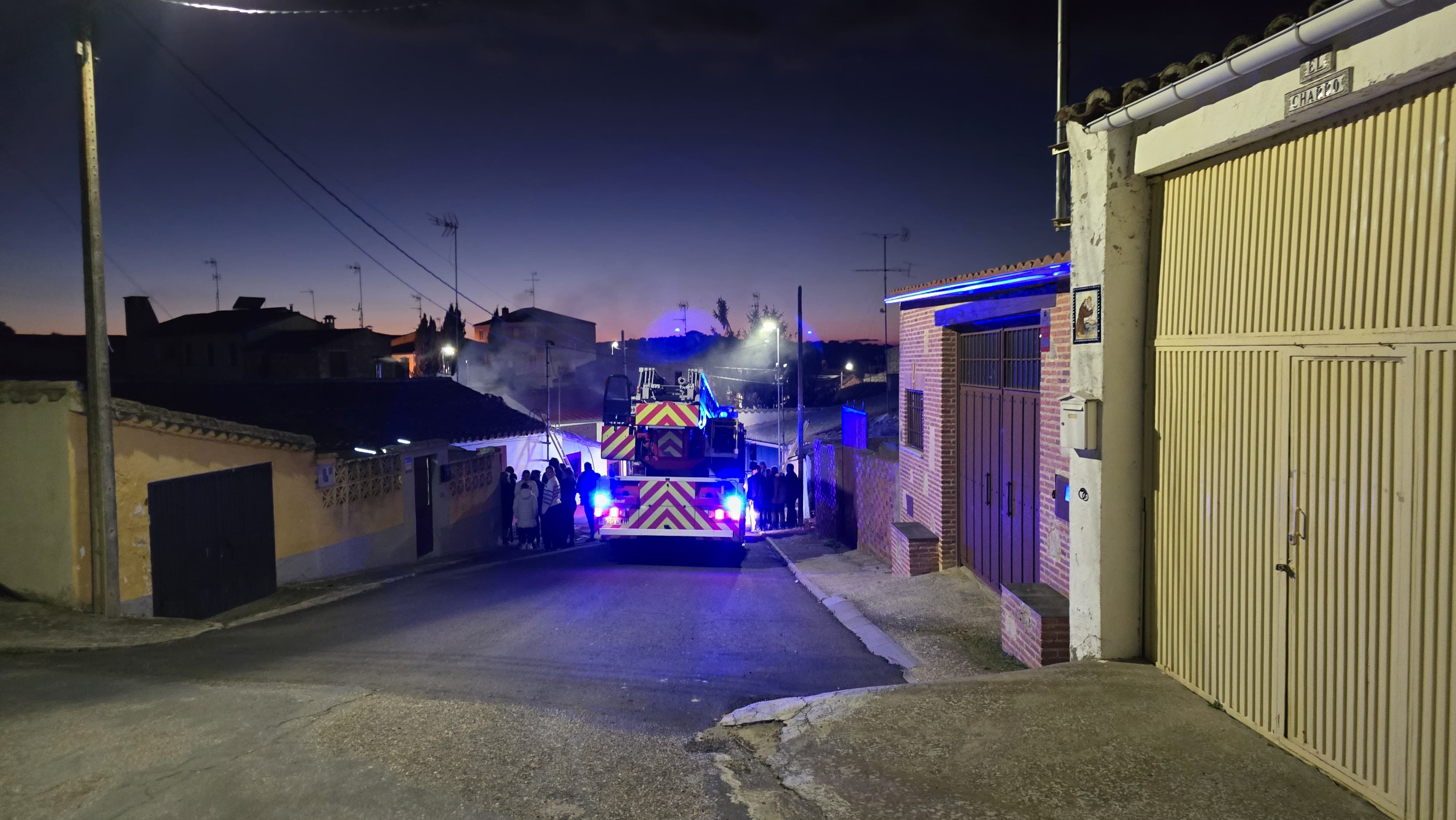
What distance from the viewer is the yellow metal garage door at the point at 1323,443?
3484 mm

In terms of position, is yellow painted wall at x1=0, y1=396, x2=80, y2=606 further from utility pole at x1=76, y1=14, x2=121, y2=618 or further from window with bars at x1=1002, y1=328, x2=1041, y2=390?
window with bars at x1=1002, y1=328, x2=1041, y2=390

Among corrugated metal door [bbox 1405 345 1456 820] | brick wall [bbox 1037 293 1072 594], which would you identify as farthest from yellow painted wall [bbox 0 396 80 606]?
corrugated metal door [bbox 1405 345 1456 820]

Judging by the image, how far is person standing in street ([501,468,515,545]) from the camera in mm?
18641

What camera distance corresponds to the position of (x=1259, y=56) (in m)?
4.30

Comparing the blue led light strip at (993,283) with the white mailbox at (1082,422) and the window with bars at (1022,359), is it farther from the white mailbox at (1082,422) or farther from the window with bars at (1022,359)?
the white mailbox at (1082,422)

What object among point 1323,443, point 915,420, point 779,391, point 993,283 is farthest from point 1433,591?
point 779,391

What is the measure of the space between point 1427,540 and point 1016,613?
13.0 ft

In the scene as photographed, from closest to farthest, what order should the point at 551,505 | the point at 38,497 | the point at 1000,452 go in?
the point at 1000,452 → the point at 38,497 → the point at 551,505

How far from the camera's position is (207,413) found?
14.9 meters

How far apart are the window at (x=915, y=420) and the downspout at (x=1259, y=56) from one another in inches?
263

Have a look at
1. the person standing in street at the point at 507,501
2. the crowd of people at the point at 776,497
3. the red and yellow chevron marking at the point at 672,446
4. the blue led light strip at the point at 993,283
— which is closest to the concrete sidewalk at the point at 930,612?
the red and yellow chevron marking at the point at 672,446

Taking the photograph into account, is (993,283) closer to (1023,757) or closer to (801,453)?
(1023,757)

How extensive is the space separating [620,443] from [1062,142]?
906cm

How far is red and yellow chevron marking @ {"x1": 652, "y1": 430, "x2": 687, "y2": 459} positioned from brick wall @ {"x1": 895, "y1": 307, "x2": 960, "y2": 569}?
13.7 feet
